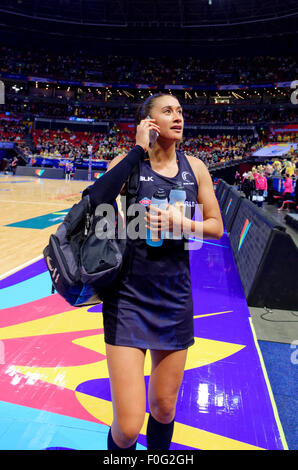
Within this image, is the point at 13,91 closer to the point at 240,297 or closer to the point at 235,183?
the point at 235,183

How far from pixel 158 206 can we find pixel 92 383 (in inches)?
74.5

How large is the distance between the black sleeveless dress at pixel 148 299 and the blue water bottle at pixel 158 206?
1.9 inches

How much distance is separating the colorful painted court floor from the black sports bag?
4.10 feet

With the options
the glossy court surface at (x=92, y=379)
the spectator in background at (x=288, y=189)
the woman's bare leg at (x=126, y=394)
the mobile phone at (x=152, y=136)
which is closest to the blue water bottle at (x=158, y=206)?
the mobile phone at (x=152, y=136)

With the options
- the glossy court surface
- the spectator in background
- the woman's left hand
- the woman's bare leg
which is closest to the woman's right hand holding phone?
the woman's left hand

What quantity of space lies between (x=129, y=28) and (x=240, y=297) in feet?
140

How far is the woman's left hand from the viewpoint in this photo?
144cm

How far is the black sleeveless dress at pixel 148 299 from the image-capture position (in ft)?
4.96

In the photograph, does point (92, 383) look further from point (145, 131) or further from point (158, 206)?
point (145, 131)

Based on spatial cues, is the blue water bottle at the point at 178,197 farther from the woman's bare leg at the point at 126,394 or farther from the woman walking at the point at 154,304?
the woman's bare leg at the point at 126,394

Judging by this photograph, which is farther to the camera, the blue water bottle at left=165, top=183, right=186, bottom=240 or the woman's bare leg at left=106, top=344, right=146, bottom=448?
the blue water bottle at left=165, top=183, right=186, bottom=240

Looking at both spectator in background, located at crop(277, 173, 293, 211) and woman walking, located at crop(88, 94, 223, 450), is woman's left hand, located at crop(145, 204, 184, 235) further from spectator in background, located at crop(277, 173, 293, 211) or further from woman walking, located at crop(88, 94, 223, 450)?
spectator in background, located at crop(277, 173, 293, 211)

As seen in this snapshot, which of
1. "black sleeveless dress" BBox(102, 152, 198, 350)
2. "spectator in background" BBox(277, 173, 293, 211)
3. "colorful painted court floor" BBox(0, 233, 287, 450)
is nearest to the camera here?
"black sleeveless dress" BBox(102, 152, 198, 350)

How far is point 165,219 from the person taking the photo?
1454 mm
